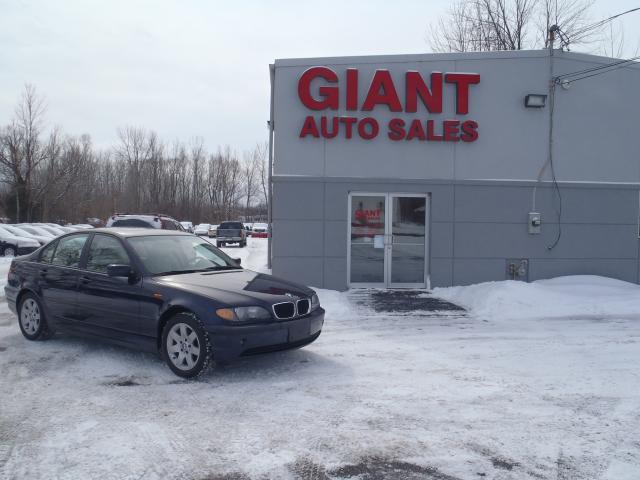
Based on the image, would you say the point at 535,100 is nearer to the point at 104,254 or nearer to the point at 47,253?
the point at 104,254

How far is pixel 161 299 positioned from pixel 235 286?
799mm

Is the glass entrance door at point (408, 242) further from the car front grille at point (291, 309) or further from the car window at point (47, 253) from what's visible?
the car window at point (47, 253)

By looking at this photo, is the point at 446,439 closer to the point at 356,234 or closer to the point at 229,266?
the point at 229,266

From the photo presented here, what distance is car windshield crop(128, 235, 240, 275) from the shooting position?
6.80 metres

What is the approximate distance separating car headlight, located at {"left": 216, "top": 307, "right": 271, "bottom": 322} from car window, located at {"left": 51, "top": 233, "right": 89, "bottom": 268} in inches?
98.2

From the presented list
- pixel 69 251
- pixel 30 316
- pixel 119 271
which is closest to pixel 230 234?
pixel 30 316

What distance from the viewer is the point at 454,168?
493 inches

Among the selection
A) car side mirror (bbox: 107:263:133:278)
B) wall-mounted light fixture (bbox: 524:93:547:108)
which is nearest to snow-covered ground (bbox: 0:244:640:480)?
car side mirror (bbox: 107:263:133:278)

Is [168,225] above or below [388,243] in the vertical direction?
above

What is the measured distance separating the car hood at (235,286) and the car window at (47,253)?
223 centimetres

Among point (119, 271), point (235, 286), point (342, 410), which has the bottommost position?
point (342, 410)

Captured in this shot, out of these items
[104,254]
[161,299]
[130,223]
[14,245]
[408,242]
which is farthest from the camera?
[14,245]

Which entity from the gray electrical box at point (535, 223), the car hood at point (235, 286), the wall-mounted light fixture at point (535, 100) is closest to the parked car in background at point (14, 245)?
the gray electrical box at point (535, 223)

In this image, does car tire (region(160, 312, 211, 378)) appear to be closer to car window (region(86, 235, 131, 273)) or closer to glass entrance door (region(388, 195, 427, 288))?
car window (region(86, 235, 131, 273))
